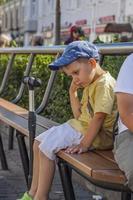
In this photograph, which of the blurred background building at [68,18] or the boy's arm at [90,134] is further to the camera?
the blurred background building at [68,18]

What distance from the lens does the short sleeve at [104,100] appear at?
12.9ft

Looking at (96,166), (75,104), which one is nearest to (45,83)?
(75,104)

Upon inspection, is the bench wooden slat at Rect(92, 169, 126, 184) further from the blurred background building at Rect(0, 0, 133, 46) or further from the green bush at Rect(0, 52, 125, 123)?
the blurred background building at Rect(0, 0, 133, 46)

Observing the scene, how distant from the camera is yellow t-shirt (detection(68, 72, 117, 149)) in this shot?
3.96 m

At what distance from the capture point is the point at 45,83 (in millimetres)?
7930

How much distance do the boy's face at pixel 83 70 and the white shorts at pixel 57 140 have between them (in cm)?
36

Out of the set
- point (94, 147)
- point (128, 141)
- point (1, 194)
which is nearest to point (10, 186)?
point (1, 194)

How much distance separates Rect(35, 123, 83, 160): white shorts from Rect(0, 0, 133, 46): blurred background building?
2048 cm

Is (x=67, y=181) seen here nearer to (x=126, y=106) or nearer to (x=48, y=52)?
(x=126, y=106)

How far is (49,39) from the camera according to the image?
4847cm

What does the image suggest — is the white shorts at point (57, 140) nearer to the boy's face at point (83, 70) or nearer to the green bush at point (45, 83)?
the boy's face at point (83, 70)

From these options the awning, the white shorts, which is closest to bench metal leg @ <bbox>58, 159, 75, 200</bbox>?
the white shorts

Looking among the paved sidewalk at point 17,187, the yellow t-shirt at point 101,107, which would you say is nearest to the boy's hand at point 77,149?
the yellow t-shirt at point 101,107

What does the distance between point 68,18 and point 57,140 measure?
136ft
